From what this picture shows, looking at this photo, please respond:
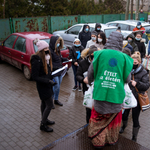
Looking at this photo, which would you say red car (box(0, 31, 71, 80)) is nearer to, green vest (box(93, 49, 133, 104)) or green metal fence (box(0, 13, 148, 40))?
green vest (box(93, 49, 133, 104))

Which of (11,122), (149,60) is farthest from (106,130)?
(149,60)

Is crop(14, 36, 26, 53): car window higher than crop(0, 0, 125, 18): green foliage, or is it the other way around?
crop(0, 0, 125, 18): green foliage

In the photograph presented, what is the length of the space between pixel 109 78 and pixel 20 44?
5965 mm

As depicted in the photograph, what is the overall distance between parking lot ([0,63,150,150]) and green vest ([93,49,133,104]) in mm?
2193

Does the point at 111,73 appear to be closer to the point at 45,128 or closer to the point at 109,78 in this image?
the point at 109,78

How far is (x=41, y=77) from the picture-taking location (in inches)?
148

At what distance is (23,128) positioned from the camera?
4457 millimetres

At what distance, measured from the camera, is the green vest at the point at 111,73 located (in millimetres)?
2273

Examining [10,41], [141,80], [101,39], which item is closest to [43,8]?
[10,41]

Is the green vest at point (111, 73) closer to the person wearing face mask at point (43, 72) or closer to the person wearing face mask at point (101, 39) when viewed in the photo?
the person wearing face mask at point (43, 72)

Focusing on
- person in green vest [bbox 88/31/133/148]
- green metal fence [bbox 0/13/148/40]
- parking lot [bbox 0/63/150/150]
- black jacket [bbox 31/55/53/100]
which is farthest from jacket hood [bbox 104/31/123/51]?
green metal fence [bbox 0/13/148/40]

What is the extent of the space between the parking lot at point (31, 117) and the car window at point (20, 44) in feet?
4.16

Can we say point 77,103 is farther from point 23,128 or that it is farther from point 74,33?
point 74,33

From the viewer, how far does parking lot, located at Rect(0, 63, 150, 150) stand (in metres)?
4.04
